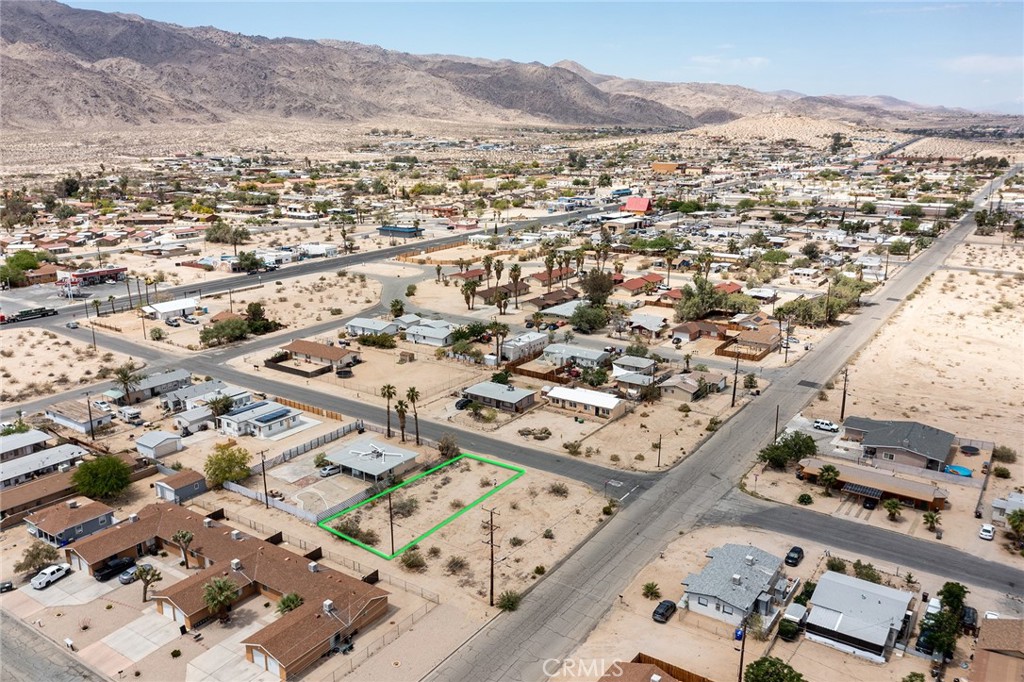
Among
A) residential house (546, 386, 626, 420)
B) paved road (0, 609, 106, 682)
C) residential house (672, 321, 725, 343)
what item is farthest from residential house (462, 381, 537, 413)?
paved road (0, 609, 106, 682)

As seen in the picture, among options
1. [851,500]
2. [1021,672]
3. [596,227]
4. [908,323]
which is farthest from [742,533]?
[596,227]

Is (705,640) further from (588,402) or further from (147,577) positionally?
(588,402)

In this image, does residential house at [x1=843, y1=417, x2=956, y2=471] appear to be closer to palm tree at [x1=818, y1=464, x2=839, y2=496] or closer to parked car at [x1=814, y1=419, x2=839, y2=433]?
parked car at [x1=814, y1=419, x2=839, y2=433]

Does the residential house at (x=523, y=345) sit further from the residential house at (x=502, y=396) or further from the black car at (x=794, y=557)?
the black car at (x=794, y=557)

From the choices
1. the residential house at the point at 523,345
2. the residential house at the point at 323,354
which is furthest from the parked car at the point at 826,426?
the residential house at the point at 323,354

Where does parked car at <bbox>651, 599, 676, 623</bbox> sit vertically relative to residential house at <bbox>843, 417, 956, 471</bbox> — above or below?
below

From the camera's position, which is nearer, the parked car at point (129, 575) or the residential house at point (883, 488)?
the parked car at point (129, 575)
